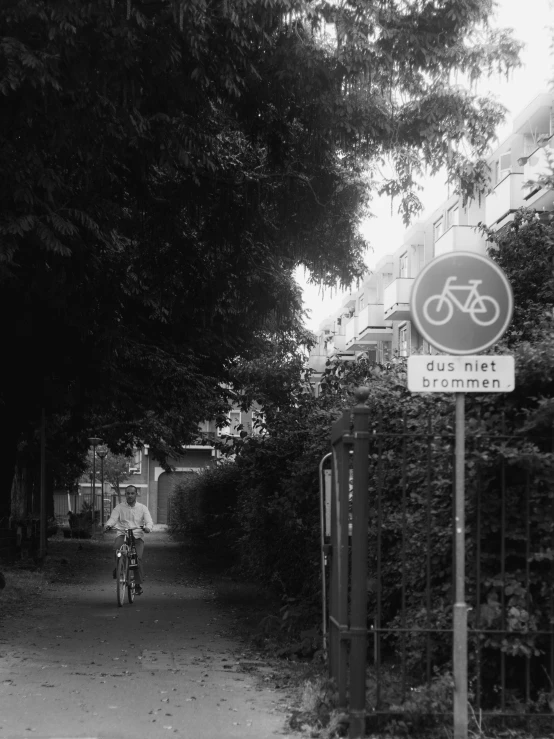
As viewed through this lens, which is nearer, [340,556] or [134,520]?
[340,556]

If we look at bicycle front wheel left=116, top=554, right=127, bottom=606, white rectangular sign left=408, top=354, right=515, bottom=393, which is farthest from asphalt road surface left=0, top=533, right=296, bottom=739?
white rectangular sign left=408, top=354, right=515, bottom=393

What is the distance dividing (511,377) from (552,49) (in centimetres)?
433

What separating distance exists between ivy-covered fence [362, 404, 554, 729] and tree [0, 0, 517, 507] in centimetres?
540

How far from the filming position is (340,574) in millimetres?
7457

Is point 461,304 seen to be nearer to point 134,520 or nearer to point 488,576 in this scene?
point 488,576

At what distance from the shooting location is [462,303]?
A: 20.9 ft

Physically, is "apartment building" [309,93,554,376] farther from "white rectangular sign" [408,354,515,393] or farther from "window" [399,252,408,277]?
"white rectangular sign" [408,354,515,393]

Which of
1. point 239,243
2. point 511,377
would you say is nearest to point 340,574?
point 511,377

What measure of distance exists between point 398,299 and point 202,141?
33.2 metres

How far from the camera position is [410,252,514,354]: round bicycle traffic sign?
635cm

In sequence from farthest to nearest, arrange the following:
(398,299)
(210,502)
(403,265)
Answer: (403,265) < (398,299) < (210,502)

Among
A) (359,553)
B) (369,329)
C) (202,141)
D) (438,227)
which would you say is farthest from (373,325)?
(359,553)

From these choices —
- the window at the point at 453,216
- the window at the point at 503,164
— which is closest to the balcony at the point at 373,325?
the window at the point at 453,216

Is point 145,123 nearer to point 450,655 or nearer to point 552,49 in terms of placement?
point 552,49
